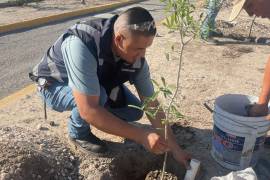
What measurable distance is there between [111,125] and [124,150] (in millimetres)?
616

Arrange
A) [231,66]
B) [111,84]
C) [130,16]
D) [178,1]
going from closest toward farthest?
[178,1]
[130,16]
[111,84]
[231,66]

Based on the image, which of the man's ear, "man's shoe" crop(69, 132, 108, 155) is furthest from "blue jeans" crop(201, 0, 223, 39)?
"man's shoe" crop(69, 132, 108, 155)

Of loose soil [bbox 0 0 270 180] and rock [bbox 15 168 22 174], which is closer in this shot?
rock [bbox 15 168 22 174]

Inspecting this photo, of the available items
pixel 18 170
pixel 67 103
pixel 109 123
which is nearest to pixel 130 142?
pixel 67 103

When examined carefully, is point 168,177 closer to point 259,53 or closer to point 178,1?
point 178,1

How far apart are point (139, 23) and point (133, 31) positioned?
60 millimetres

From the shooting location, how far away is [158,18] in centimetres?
880

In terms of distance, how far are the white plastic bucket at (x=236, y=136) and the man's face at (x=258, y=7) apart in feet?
2.32

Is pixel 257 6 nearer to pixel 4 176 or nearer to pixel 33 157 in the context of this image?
pixel 33 157

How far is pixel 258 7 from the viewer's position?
2613 mm

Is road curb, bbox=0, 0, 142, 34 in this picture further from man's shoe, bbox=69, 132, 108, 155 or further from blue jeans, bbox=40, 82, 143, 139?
man's shoe, bbox=69, 132, 108, 155

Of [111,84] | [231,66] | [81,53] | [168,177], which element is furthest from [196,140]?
[231,66]

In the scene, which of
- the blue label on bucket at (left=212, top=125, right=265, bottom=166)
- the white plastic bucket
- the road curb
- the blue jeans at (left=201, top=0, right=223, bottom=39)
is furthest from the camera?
the road curb

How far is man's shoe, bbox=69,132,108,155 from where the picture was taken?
9.96 feet
